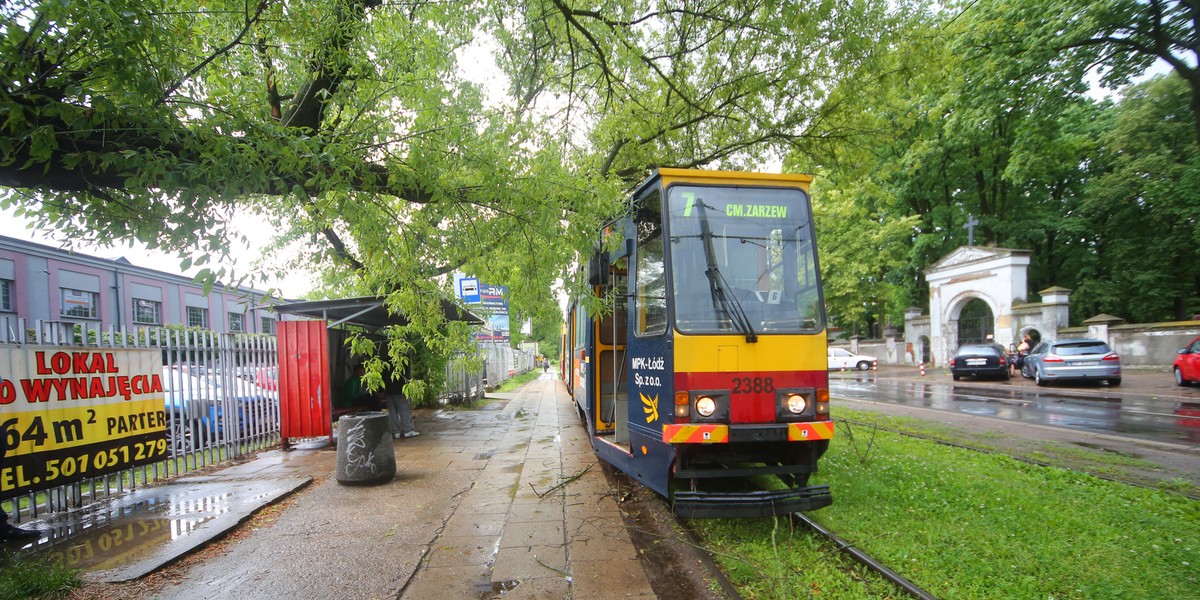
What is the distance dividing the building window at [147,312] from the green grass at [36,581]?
30.8m

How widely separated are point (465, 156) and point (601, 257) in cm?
198

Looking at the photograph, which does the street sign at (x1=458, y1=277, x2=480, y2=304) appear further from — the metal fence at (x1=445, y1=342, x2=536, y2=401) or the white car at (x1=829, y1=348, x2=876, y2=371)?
the white car at (x1=829, y1=348, x2=876, y2=371)

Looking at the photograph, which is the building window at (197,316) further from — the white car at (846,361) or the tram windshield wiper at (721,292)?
the tram windshield wiper at (721,292)

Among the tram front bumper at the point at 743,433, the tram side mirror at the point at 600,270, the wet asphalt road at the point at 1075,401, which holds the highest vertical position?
the tram side mirror at the point at 600,270

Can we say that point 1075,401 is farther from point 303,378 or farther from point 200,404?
point 200,404

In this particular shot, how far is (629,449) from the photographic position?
5.72m

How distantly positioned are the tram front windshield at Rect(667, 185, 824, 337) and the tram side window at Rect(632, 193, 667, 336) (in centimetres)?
19

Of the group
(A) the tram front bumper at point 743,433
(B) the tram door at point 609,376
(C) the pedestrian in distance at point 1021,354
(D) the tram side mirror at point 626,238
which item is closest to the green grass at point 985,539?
(A) the tram front bumper at point 743,433

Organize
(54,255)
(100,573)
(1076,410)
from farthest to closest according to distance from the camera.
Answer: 1. (54,255)
2. (1076,410)
3. (100,573)

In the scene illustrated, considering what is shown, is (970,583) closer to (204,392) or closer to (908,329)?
(204,392)

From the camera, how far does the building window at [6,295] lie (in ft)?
74.8

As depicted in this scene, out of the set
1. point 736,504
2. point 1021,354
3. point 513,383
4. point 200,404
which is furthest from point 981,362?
point 200,404

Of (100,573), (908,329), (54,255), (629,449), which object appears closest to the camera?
(100,573)

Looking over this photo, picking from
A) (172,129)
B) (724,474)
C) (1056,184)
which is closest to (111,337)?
(172,129)
